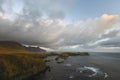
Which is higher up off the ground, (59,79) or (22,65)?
(22,65)

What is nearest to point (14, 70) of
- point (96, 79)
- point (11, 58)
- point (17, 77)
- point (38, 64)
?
point (17, 77)

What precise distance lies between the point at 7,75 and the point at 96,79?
39.5m

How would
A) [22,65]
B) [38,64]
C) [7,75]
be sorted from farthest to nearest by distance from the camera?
[38,64], [22,65], [7,75]

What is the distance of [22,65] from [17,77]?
28.0ft

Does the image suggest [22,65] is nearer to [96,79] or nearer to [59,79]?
[59,79]

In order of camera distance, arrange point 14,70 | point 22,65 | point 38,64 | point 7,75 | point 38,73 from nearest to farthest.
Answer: point 7,75 → point 14,70 → point 22,65 → point 38,73 → point 38,64

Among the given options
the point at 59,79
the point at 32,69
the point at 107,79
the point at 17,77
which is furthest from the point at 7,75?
the point at 107,79

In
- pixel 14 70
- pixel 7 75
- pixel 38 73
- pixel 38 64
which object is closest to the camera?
pixel 7 75

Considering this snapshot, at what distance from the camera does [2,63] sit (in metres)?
59.1

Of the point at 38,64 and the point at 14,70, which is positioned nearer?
the point at 14,70

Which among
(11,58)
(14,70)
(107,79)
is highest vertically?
(11,58)

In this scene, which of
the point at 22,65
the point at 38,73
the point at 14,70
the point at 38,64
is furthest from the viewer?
the point at 38,64

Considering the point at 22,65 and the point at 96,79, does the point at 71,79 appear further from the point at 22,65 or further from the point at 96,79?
the point at 22,65

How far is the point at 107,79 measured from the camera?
6456cm
